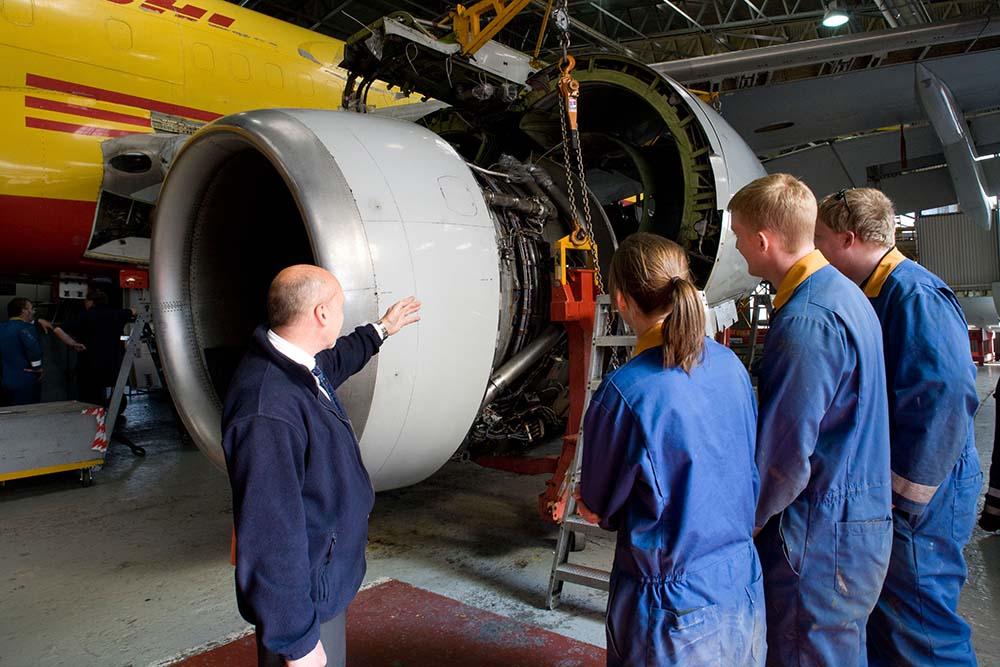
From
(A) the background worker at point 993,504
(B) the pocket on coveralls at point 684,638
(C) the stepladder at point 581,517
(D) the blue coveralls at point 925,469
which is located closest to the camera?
(B) the pocket on coveralls at point 684,638

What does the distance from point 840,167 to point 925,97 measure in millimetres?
1069

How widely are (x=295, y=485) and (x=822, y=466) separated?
1.11 meters

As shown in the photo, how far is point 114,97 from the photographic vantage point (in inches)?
205

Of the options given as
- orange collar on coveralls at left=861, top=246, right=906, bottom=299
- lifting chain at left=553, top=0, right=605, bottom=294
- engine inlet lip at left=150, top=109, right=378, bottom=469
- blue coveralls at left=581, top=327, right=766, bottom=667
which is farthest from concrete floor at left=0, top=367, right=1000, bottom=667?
lifting chain at left=553, top=0, right=605, bottom=294

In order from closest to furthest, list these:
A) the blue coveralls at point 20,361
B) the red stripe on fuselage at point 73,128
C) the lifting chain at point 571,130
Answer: the lifting chain at point 571,130
the red stripe on fuselage at point 73,128
the blue coveralls at point 20,361

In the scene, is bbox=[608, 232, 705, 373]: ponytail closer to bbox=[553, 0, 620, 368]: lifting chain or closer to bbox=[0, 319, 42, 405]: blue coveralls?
bbox=[553, 0, 620, 368]: lifting chain

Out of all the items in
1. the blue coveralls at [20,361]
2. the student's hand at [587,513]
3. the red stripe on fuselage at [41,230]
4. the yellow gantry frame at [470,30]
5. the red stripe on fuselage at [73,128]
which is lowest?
the blue coveralls at [20,361]

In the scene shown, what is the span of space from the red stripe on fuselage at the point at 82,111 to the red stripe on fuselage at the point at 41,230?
2.20ft

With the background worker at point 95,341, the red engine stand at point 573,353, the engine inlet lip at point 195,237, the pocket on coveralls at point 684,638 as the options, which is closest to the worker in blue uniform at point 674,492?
the pocket on coveralls at point 684,638

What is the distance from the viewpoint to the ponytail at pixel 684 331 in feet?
3.90

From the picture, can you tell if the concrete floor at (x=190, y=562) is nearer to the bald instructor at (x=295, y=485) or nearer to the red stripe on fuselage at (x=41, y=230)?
the bald instructor at (x=295, y=485)

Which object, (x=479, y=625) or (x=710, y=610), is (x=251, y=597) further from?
(x=479, y=625)

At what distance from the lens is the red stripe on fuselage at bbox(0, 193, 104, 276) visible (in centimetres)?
481

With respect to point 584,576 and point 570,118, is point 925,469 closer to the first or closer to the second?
point 584,576
